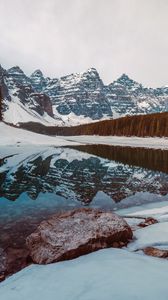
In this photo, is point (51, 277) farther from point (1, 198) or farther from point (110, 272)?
point (1, 198)

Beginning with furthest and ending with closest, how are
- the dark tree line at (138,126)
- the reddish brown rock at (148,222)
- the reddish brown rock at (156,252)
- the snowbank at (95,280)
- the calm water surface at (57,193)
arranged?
the dark tree line at (138,126), the calm water surface at (57,193), the reddish brown rock at (148,222), the reddish brown rock at (156,252), the snowbank at (95,280)

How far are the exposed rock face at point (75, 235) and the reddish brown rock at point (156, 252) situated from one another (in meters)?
0.98

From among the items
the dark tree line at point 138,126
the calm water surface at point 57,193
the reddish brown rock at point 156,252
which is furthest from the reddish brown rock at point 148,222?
the dark tree line at point 138,126

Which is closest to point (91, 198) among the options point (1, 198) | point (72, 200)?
point (72, 200)

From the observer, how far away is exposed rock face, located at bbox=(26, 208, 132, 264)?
767cm

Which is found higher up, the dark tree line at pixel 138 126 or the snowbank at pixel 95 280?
the dark tree line at pixel 138 126

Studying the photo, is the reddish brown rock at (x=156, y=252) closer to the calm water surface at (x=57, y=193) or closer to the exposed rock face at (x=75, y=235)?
the exposed rock face at (x=75, y=235)

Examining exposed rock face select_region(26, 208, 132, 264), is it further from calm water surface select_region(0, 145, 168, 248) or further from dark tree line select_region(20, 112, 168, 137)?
dark tree line select_region(20, 112, 168, 137)

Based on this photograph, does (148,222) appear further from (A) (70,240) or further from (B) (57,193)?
(B) (57,193)

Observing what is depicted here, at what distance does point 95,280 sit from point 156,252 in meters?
2.00

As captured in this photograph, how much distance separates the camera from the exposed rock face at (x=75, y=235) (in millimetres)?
7668

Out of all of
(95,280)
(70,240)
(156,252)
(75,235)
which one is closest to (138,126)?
(75,235)

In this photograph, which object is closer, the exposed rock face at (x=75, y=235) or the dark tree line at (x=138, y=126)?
the exposed rock face at (x=75, y=235)

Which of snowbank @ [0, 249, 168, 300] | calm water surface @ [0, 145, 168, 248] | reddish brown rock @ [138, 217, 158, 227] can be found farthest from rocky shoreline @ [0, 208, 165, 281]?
reddish brown rock @ [138, 217, 158, 227]
